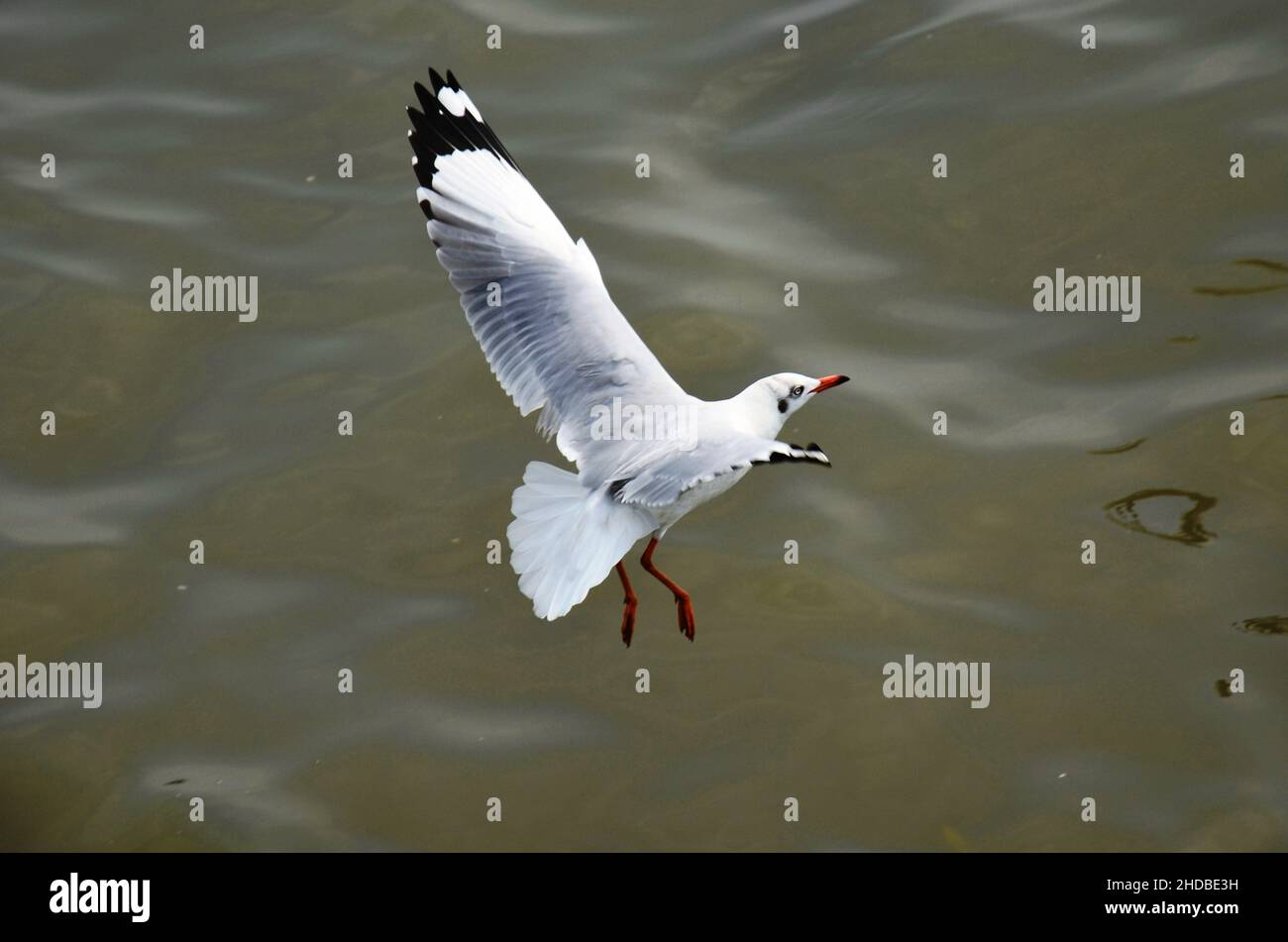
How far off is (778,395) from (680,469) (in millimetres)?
658

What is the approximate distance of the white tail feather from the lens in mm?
4594

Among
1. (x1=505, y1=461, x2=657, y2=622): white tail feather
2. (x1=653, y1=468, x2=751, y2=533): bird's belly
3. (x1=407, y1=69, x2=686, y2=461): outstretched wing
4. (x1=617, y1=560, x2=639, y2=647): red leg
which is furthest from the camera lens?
(x1=617, y1=560, x2=639, y2=647): red leg

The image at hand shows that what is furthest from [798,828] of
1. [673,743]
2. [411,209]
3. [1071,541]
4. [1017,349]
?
[411,209]

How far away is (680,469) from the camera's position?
15.3 ft

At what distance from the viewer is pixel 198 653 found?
5.78 meters

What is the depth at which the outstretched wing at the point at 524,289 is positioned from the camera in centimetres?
522

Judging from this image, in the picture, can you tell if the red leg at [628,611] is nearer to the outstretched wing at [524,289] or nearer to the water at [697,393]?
the water at [697,393]

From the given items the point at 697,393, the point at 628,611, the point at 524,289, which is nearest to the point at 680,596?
the point at 628,611

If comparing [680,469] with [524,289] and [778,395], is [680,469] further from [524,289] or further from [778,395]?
[524,289]

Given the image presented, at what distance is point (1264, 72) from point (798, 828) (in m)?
4.45

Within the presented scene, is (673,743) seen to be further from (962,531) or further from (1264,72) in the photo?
(1264,72)

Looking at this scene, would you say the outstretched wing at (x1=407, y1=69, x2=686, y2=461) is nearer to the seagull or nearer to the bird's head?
the seagull

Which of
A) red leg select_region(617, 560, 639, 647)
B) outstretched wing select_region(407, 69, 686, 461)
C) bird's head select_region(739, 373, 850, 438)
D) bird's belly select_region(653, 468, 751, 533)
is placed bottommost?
red leg select_region(617, 560, 639, 647)

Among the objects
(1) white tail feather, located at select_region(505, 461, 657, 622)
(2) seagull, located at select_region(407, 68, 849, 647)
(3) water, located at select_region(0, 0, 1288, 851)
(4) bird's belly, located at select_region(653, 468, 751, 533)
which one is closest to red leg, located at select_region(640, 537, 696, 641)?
(2) seagull, located at select_region(407, 68, 849, 647)
